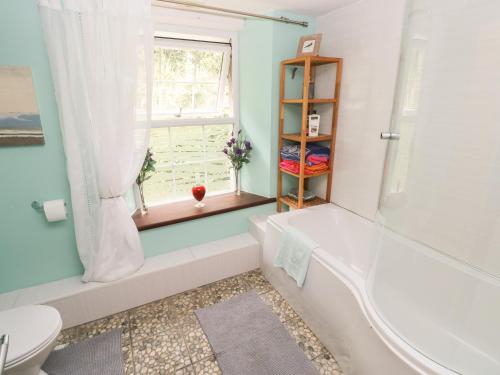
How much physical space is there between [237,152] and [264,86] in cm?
61

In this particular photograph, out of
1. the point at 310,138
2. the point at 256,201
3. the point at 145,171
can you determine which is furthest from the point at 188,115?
the point at 310,138

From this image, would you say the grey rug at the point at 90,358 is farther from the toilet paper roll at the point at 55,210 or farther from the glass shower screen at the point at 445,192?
the glass shower screen at the point at 445,192

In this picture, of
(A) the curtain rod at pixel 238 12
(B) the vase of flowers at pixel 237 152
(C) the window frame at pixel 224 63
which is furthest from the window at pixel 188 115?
(A) the curtain rod at pixel 238 12

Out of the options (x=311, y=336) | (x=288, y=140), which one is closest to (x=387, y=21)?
(x=288, y=140)

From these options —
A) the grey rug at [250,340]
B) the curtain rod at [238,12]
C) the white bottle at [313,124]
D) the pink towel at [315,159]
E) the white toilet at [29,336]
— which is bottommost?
the grey rug at [250,340]

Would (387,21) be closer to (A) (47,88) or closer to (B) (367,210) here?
(B) (367,210)

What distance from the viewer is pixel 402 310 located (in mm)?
1364

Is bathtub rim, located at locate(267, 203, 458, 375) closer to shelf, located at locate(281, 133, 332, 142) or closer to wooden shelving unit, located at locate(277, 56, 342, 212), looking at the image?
wooden shelving unit, located at locate(277, 56, 342, 212)

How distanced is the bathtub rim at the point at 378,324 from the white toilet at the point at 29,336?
143cm

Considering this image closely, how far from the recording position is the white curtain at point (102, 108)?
1.43m

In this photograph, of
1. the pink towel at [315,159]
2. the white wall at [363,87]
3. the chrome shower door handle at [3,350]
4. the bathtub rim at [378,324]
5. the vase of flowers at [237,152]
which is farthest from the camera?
the vase of flowers at [237,152]

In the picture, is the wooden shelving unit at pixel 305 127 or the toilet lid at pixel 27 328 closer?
the toilet lid at pixel 27 328

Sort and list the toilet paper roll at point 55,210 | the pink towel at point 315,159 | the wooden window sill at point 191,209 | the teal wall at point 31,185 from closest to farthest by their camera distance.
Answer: the teal wall at point 31,185 < the toilet paper roll at point 55,210 < the wooden window sill at point 191,209 < the pink towel at point 315,159

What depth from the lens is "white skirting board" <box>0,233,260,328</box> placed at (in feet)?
5.58
